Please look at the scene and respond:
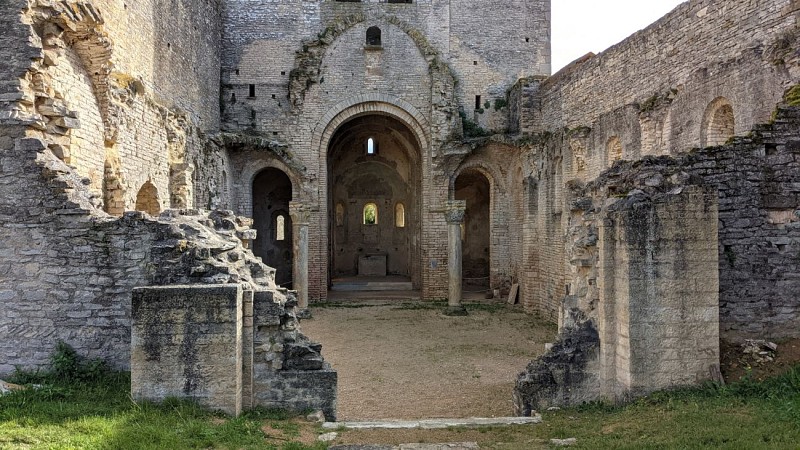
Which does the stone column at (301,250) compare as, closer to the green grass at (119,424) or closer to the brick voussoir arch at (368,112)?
the brick voussoir arch at (368,112)

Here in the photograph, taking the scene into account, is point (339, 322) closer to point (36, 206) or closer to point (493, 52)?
point (36, 206)

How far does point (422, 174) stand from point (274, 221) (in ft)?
25.2

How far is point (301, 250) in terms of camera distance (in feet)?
61.8

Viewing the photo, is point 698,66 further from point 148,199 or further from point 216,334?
point 148,199

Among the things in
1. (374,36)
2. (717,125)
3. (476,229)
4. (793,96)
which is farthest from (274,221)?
(793,96)

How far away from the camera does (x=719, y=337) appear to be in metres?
7.32

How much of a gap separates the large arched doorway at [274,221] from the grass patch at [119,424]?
16816 millimetres

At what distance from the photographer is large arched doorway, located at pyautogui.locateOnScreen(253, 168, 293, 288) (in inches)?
944

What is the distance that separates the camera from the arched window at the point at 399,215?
31.0m

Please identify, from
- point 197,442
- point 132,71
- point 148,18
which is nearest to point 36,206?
point 197,442

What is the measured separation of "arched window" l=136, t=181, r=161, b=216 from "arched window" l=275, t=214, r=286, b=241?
11514mm

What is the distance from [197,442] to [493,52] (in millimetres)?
19058

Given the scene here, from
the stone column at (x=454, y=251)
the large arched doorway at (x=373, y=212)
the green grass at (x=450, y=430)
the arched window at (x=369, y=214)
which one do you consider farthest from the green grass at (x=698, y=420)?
the arched window at (x=369, y=214)

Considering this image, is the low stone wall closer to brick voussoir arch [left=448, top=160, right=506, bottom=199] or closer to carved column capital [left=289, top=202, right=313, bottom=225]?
carved column capital [left=289, top=202, right=313, bottom=225]
